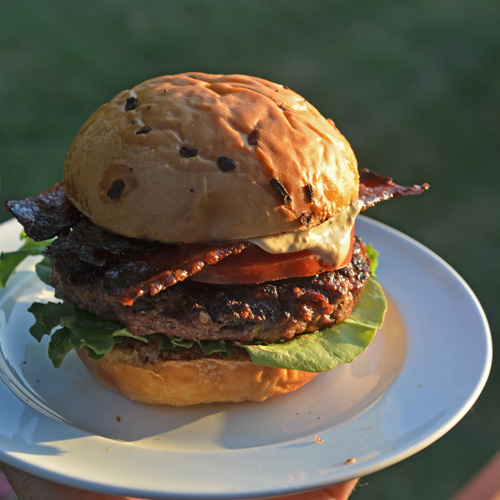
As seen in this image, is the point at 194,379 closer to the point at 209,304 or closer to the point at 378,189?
the point at 209,304

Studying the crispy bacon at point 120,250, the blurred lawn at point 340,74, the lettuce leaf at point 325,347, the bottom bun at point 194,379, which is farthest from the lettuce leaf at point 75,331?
the blurred lawn at point 340,74

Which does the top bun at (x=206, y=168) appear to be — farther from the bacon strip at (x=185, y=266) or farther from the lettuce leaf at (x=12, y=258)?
the lettuce leaf at (x=12, y=258)

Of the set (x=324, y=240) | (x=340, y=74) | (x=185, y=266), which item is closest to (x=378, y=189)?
(x=324, y=240)

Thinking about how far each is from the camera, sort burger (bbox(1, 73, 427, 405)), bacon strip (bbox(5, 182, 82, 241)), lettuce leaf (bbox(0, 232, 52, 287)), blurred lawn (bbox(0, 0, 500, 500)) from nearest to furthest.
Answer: burger (bbox(1, 73, 427, 405)) → bacon strip (bbox(5, 182, 82, 241)) → lettuce leaf (bbox(0, 232, 52, 287)) → blurred lawn (bbox(0, 0, 500, 500))

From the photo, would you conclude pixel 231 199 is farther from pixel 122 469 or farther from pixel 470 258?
pixel 470 258

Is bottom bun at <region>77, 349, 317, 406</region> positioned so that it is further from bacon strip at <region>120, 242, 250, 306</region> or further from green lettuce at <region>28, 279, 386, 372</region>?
bacon strip at <region>120, 242, 250, 306</region>

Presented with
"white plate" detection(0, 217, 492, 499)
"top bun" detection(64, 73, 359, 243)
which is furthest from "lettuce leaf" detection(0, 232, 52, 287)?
"top bun" detection(64, 73, 359, 243)

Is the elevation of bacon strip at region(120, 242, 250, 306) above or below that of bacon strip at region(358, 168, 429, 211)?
above

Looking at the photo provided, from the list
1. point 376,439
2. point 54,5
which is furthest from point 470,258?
point 54,5
